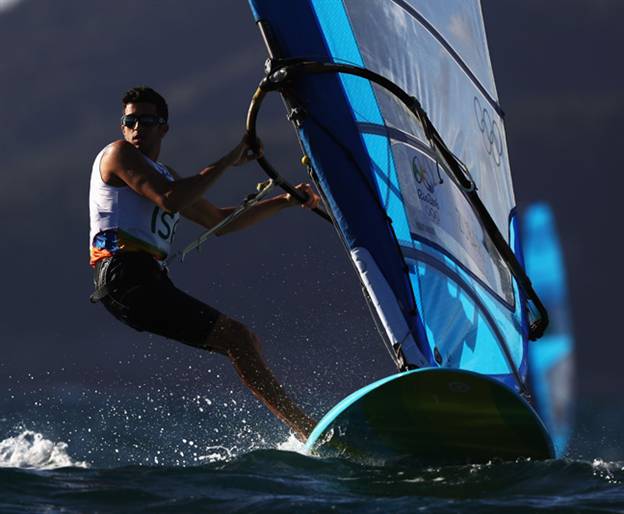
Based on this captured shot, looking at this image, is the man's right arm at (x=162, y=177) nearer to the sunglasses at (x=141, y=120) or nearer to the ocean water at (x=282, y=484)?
the sunglasses at (x=141, y=120)

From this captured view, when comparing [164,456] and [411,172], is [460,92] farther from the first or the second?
[164,456]

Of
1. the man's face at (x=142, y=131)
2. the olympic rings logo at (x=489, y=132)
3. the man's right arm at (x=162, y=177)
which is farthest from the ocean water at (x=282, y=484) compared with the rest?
the olympic rings logo at (x=489, y=132)

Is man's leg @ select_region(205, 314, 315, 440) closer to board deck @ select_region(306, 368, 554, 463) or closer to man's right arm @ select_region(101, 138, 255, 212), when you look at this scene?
board deck @ select_region(306, 368, 554, 463)

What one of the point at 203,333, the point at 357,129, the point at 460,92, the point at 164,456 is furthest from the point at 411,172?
the point at 164,456

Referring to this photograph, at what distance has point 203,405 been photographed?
11.6 metres

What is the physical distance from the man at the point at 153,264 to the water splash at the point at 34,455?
20.1 inches

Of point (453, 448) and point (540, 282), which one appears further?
point (540, 282)

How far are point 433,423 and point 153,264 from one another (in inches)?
42.7

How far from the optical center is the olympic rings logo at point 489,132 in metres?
5.21

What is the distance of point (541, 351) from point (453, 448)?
172cm

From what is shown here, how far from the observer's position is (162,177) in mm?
3920

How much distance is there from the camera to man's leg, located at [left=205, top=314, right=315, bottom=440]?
3.96 meters

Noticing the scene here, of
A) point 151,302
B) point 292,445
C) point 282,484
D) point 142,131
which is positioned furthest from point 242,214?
point 282,484

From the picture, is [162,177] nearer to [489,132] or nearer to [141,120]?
[141,120]
